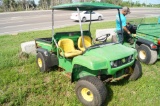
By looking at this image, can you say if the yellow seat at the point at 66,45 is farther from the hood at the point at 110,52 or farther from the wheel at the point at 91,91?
the wheel at the point at 91,91

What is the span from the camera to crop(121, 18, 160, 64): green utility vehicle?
5569mm

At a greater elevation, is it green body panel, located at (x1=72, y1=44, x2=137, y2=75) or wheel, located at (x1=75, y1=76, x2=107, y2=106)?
green body panel, located at (x1=72, y1=44, x2=137, y2=75)

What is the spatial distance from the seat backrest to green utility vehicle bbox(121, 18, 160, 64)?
233 centimetres

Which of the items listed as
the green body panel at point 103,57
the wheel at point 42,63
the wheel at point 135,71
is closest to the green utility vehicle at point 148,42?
the wheel at point 135,71

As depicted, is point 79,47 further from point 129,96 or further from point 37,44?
point 129,96

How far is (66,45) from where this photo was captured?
5180 mm

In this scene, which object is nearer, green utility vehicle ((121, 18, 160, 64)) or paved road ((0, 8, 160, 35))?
green utility vehicle ((121, 18, 160, 64))

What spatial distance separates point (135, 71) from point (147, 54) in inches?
60.7

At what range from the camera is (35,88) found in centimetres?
444

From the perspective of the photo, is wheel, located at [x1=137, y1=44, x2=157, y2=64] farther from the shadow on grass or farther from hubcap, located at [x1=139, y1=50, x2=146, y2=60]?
the shadow on grass

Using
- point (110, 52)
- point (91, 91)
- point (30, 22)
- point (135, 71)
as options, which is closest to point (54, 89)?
point (91, 91)

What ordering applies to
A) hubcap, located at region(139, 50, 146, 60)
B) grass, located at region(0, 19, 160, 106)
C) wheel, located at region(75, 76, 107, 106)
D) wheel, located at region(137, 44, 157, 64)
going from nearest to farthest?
1. wheel, located at region(75, 76, 107, 106)
2. grass, located at region(0, 19, 160, 106)
3. wheel, located at region(137, 44, 157, 64)
4. hubcap, located at region(139, 50, 146, 60)

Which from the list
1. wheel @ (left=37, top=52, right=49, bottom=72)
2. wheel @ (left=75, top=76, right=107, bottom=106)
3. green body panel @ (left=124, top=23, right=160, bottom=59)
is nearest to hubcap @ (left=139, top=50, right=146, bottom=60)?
green body panel @ (left=124, top=23, right=160, bottom=59)

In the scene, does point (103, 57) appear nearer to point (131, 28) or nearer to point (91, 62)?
point (91, 62)
